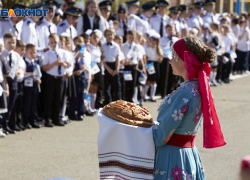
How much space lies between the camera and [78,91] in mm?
8164

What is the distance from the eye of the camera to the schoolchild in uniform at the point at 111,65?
8.98 m

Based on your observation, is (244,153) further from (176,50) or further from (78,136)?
(176,50)

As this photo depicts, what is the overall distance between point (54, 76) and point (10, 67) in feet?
3.25

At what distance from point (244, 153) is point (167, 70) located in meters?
5.30

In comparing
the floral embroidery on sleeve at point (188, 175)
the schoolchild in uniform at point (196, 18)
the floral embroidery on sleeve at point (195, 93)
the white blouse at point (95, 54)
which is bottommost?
the white blouse at point (95, 54)

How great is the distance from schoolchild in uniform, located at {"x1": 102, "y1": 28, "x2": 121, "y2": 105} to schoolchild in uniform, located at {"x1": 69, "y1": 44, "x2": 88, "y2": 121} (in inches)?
37.3

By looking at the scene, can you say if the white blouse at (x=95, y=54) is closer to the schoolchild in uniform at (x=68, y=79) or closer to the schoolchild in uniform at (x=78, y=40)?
the schoolchild in uniform at (x=78, y=40)

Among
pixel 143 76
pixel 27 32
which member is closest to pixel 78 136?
pixel 27 32

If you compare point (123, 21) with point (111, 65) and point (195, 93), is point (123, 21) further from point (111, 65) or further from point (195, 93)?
point (195, 93)

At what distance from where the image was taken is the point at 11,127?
23.1ft

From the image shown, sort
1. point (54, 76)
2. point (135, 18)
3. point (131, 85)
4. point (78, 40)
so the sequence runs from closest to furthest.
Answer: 1. point (54, 76)
2. point (78, 40)
3. point (131, 85)
4. point (135, 18)

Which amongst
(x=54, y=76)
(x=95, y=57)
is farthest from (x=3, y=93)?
(x=95, y=57)

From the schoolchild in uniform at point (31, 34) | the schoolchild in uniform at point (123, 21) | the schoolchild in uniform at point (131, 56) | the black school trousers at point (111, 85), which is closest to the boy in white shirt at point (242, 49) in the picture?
the schoolchild in uniform at point (123, 21)

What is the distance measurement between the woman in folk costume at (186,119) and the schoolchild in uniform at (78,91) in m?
5.47
